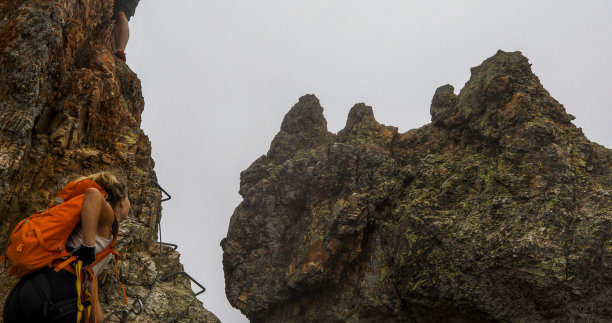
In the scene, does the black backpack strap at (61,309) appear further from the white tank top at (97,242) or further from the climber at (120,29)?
the climber at (120,29)

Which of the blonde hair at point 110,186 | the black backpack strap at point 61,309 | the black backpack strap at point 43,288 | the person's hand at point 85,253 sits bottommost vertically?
the black backpack strap at point 61,309

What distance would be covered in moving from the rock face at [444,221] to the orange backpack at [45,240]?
16.1m

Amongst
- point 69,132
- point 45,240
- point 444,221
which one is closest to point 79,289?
point 45,240

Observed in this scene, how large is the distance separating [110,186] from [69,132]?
6153mm

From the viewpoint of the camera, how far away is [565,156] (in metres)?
16.7

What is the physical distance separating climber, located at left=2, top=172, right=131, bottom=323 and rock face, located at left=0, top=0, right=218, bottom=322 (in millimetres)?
4088

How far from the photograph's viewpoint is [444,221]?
17.9 metres

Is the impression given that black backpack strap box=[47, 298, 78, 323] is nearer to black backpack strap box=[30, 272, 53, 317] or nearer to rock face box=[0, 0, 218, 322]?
→ black backpack strap box=[30, 272, 53, 317]

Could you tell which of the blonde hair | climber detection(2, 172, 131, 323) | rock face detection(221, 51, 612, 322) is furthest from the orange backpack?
rock face detection(221, 51, 612, 322)

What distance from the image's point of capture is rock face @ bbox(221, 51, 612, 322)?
14555 millimetres

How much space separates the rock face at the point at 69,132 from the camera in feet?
27.1

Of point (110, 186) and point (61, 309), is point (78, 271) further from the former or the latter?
point (110, 186)

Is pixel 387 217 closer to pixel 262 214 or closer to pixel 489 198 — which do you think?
pixel 489 198

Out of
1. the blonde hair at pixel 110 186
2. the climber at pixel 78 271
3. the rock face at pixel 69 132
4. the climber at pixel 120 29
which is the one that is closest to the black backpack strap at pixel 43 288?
the climber at pixel 78 271
